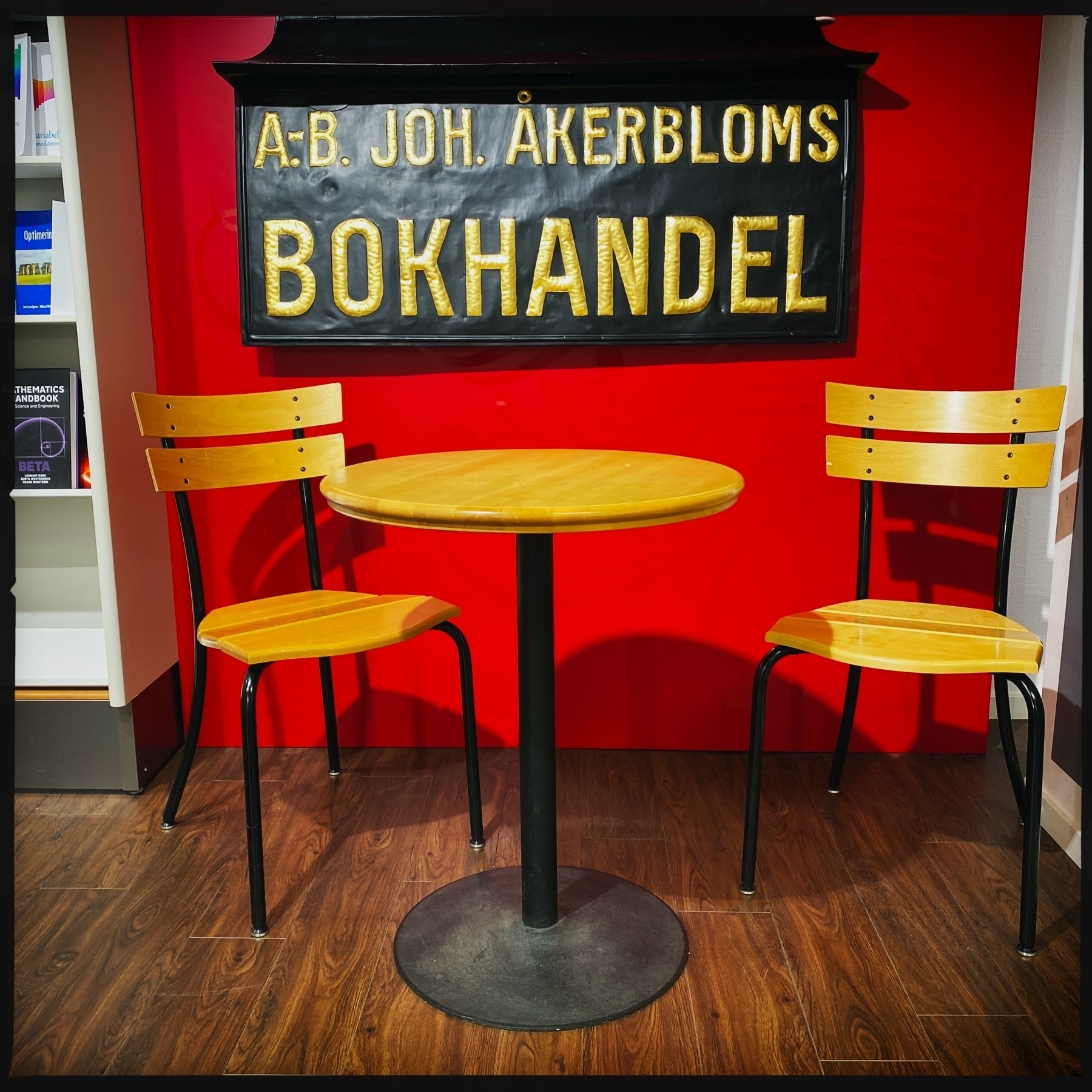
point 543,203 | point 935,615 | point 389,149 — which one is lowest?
point 935,615

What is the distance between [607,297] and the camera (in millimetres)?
2721

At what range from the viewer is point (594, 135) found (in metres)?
2.65

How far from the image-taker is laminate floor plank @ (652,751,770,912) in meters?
2.20

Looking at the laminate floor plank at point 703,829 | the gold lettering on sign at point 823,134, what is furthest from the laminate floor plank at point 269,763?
the gold lettering on sign at point 823,134

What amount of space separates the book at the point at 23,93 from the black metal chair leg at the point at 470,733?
5.05 feet

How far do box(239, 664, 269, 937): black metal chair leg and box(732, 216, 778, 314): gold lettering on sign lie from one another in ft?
5.00

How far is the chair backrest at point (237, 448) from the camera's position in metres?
2.41

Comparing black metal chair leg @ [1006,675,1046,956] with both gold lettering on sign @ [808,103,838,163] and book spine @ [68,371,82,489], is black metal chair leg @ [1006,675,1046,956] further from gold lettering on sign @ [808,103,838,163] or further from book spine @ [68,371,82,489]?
book spine @ [68,371,82,489]

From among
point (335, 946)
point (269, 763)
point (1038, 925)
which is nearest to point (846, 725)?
point (1038, 925)

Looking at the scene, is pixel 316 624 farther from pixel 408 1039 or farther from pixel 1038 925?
pixel 1038 925

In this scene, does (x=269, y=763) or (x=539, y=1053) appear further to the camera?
(x=269, y=763)

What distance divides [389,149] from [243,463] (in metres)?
0.89

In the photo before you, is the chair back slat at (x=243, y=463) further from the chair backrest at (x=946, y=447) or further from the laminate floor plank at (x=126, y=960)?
the chair backrest at (x=946, y=447)

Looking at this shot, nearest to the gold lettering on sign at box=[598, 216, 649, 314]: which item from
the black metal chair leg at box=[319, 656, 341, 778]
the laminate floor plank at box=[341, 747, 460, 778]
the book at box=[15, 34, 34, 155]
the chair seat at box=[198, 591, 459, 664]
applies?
the chair seat at box=[198, 591, 459, 664]
